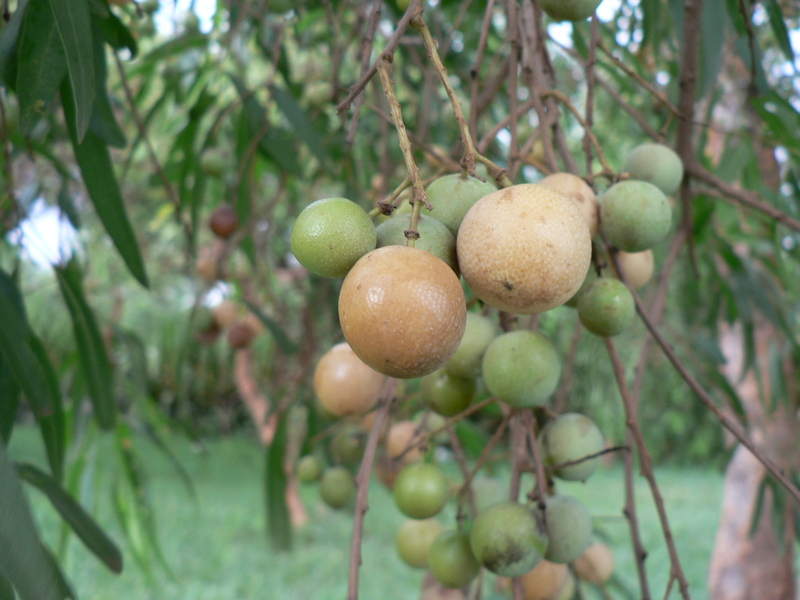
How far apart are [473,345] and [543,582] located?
0.41 metres

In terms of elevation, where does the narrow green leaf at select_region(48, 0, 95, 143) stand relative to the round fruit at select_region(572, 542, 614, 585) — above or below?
above

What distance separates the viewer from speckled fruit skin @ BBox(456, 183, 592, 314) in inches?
19.8

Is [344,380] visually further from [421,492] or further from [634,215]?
[634,215]

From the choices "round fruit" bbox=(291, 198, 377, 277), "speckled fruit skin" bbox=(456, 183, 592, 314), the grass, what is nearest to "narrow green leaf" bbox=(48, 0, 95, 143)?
"round fruit" bbox=(291, 198, 377, 277)

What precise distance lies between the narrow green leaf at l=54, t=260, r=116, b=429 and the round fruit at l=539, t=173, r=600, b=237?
2.79 ft

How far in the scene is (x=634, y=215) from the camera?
70cm

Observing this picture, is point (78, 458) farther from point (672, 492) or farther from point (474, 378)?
point (672, 492)

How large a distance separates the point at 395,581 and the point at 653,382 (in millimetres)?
1641

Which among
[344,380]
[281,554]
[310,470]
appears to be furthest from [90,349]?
[281,554]

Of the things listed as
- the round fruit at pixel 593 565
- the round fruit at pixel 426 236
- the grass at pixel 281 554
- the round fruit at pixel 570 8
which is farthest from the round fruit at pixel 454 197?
Result: the grass at pixel 281 554

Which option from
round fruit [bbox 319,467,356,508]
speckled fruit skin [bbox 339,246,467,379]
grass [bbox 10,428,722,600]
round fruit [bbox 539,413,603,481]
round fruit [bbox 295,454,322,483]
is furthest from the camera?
grass [bbox 10,428,722,600]

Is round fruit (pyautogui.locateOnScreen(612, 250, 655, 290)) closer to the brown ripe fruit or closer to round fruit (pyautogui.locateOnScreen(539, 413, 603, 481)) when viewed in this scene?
round fruit (pyautogui.locateOnScreen(539, 413, 603, 481))

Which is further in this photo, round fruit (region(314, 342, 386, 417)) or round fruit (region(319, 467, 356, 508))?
round fruit (region(319, 467, 356, 508))

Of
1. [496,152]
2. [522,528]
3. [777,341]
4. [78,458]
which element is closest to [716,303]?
[777,341]
